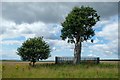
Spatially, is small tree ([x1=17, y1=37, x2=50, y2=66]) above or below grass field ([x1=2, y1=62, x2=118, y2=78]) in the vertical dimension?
above

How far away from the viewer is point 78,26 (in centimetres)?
4909

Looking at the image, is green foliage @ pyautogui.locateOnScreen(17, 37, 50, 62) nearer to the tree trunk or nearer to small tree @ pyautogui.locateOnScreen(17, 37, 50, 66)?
small tree @ pyautogui.locateOnScreen(17, 37, 50, 66)

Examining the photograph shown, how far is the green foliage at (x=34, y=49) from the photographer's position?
4691 cm

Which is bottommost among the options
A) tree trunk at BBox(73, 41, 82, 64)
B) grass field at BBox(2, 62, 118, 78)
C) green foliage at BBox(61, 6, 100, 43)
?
grass field at BBox(2, 62, 118, 78)

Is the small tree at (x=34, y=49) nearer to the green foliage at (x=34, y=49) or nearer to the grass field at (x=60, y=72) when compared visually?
the green foliage at (x=34, y=49)

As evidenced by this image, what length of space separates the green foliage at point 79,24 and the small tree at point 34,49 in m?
4.82

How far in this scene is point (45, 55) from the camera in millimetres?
47719

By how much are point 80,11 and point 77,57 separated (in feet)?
25.7

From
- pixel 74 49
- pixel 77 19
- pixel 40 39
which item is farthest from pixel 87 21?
pixel 40 39

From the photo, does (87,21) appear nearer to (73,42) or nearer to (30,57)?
(73,42)

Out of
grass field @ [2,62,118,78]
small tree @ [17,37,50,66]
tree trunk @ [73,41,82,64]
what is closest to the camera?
grass field @ [2,62,118,78]

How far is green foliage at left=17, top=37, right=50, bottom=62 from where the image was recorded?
46906 mm

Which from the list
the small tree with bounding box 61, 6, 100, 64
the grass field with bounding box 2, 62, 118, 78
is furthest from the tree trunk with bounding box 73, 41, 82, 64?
the grass field with bounding box 2, 62, 118, 78

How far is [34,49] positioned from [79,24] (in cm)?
856
